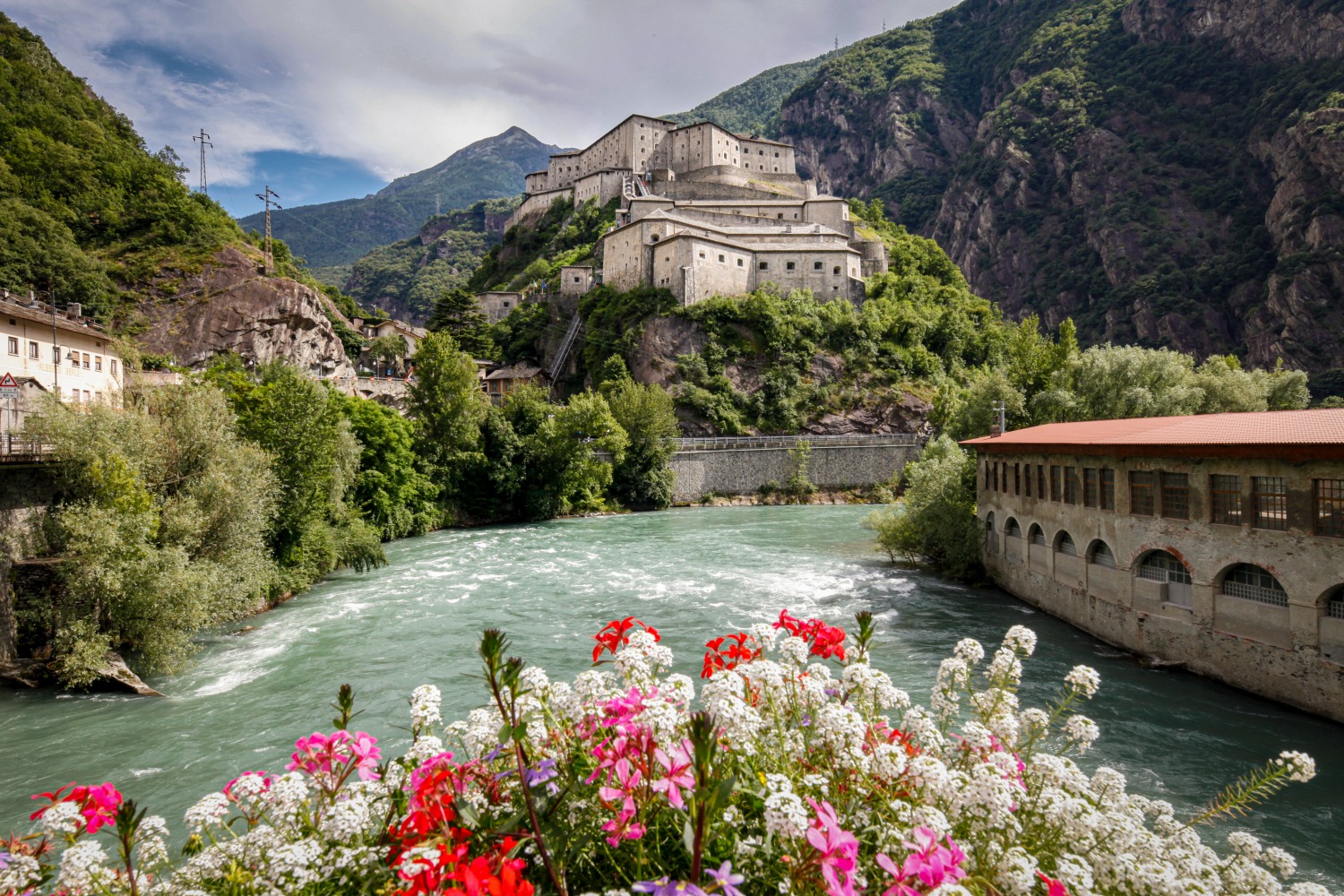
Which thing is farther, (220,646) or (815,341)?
(815,341)

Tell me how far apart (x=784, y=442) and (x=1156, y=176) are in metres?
105

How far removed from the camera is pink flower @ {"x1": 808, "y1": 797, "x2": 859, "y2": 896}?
2.32 metres

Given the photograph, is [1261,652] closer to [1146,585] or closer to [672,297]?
[1146,585]

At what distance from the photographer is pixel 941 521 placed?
2597 centimetres

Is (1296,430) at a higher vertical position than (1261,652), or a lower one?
higher

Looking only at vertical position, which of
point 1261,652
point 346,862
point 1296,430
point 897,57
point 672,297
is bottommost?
point 1261,652

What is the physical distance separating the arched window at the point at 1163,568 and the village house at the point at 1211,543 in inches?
1.2

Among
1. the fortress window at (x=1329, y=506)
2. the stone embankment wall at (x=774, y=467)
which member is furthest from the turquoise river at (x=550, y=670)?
the stone embankment wall at (x=774, y=467)

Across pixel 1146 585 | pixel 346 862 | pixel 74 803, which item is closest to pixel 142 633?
pixel 74 803

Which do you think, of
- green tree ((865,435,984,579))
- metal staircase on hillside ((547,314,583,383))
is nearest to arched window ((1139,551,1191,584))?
green tree ((865,435,984,579))

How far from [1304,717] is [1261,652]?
1.27 meters

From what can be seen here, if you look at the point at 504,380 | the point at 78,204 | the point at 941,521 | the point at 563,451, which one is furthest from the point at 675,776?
the point at 78,204

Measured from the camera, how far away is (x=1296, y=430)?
43.0 feet

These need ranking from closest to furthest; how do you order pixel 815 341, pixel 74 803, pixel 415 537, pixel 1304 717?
pixel 74 803
pixel 1304 717
pixel 415 537
pixel 815 341
